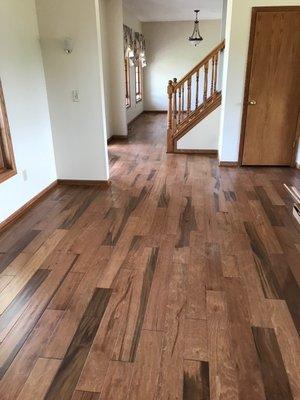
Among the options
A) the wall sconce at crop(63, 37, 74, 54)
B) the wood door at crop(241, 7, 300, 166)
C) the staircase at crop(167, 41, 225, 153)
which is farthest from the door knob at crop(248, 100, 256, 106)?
the wall sconce at crop(63, 37, 74, 54)

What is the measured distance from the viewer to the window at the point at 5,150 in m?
3.14

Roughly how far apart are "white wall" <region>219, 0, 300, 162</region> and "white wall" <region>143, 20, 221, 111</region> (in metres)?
5.92

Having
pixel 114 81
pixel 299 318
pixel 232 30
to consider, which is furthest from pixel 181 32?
pixel 299 318

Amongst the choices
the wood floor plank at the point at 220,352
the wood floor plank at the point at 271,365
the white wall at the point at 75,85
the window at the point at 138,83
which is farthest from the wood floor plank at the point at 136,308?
the window at the point at 138,83

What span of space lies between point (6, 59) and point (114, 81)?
3.70 meters

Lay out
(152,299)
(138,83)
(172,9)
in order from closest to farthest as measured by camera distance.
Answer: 1. (152,299)
2. (172,9)
3. (138,83)

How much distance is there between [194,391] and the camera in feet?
5.02

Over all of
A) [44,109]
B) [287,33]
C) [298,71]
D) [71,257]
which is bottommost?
[71,257]

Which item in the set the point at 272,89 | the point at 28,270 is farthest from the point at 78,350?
the point at 272,89

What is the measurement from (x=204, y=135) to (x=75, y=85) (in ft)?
8.52

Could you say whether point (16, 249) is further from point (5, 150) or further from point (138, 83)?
point (138, 83)

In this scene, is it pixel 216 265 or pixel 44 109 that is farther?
pixel 44 109

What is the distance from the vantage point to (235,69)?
14.9 ft

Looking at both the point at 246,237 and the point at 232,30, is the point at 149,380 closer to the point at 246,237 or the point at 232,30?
the point at 246,237
